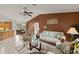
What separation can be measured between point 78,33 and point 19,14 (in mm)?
1123

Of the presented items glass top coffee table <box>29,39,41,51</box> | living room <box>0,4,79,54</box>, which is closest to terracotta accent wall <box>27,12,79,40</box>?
living room <box>0,4,79,54</box>

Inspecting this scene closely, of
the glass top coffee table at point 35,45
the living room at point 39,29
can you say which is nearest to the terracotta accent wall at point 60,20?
the living room at point 39,29

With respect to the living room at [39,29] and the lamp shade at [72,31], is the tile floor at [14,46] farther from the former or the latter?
the lamp shade at [72,31]

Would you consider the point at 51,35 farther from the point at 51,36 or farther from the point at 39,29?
the point at 39,29

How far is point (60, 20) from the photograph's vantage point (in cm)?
274

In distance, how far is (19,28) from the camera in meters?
2.75

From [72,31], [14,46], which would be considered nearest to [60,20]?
[72,31]

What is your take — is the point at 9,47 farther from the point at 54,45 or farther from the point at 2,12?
the point at 54,45

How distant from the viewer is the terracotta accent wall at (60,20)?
8.72 ft

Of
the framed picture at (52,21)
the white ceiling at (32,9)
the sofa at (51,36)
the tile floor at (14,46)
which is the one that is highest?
the white ceiling at (32,9)

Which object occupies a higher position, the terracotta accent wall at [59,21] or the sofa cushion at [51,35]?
the terracotta accent wall at [59,21]

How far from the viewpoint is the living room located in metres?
2.68

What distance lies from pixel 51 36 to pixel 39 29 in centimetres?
26

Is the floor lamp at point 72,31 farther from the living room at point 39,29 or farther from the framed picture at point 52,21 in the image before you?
the framed picture at point 52,21
